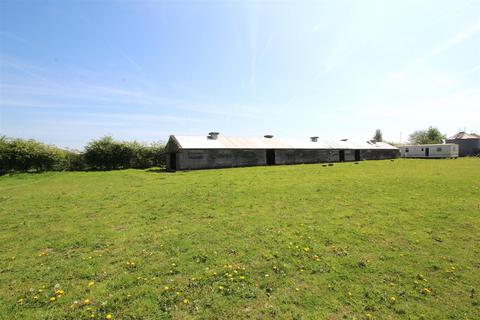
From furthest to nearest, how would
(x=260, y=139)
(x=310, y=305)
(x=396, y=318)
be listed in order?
(x=260, y=139) < (x=310, y=305) < (x=396, y=318)

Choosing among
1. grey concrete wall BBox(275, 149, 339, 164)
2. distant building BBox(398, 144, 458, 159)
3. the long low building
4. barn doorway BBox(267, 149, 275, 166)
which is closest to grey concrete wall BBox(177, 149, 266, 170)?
the long low building

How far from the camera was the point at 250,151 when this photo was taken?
125 feet

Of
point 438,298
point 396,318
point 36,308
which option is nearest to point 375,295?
point 396,318

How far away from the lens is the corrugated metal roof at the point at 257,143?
112 ft

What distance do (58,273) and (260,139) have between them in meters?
38.7

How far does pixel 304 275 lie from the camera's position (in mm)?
5359

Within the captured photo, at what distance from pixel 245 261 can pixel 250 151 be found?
107 feet

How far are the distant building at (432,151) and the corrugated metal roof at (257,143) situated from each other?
13.4 m

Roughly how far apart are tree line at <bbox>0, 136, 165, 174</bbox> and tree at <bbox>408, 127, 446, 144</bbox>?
107 m

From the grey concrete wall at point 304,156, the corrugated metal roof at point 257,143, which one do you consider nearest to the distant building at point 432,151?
the corrugated metal roof at point 257,143

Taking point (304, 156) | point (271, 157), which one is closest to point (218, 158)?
point (271, 157)

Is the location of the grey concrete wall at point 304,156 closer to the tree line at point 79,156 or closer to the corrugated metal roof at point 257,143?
the corrugated metal roof at point 257,143

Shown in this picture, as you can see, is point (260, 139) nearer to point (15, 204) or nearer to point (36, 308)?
point (15, 204)

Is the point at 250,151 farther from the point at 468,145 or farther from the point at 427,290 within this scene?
the point at 468,145
